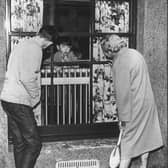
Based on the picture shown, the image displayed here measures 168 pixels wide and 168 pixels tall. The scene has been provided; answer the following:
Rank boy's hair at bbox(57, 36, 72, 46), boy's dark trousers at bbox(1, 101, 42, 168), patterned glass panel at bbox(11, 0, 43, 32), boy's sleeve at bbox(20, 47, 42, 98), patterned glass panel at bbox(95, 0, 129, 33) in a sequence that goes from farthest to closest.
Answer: patterned glass panel at bbox(95, 0, 129, 33) → boy's hair at bbox(57, 36, 72, 46) → patterned glass panel at bbox(11, 0, 43, 32) → boy's dark trousers at bbox(1, 101, 42, 168) → boy's sleeve at bbox(20, 47, 42, 98)

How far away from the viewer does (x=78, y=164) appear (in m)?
6.56

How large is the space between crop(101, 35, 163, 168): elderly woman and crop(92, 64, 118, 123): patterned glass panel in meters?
1.08

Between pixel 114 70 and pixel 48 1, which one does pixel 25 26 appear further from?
pixel 114 70

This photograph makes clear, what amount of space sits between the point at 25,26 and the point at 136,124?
1987 millimetres

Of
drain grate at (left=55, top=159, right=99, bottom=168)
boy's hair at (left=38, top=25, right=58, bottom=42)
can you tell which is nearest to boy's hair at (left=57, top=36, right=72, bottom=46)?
boy's hair at (left=38, top=25, right=58, bottom=42)

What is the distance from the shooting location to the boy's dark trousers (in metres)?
5.82

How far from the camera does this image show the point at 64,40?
667 centimetres

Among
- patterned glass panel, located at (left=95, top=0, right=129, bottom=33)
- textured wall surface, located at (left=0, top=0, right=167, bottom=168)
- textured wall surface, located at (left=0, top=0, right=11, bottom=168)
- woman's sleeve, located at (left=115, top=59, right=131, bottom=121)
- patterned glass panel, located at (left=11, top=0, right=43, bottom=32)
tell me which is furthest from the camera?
patterned glass panel, located at (left=95, top=0, right=129, bottom=33)

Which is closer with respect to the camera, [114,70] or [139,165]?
[114,70]

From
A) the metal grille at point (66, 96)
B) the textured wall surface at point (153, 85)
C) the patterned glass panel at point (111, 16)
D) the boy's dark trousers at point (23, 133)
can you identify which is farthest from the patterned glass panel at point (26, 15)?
the textured wall surface at point (153, 85)

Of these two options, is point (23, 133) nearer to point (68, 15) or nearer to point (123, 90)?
point (123, 90)

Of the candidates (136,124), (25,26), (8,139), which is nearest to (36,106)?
(8,139)

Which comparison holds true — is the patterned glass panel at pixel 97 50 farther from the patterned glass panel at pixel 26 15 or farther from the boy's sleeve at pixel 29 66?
the boy's sleeve at pixel 29 66

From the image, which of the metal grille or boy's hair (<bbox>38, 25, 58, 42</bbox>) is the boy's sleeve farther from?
the metal grille
